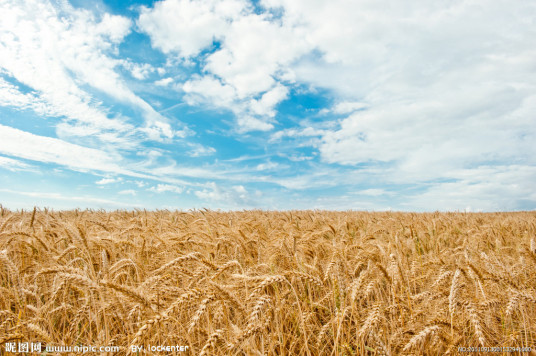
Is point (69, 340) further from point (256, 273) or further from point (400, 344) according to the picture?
point (400, 344)

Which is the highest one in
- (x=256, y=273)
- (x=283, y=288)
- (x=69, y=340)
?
(x=256, y=273)

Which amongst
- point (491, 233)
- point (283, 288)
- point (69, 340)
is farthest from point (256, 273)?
point (491, 233)

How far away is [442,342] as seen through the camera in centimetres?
193

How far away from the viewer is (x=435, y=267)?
11.3 feet

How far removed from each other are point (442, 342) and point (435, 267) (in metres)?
1.70

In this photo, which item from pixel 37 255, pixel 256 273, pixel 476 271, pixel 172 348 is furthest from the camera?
pixel 37 255

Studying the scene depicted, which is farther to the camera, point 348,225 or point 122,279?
point 348,225

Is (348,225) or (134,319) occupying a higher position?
(348,225)

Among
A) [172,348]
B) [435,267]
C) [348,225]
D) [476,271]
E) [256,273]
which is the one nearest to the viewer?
[172,348]

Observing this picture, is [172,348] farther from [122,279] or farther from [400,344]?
[122,279]

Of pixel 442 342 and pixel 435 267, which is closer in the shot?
pixel 442 342

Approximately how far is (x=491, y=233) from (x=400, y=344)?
17.2 ft

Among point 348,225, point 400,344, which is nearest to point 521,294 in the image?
point 400,344

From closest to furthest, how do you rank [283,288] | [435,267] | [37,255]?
[283,288]
[435,267]
[37,255]
